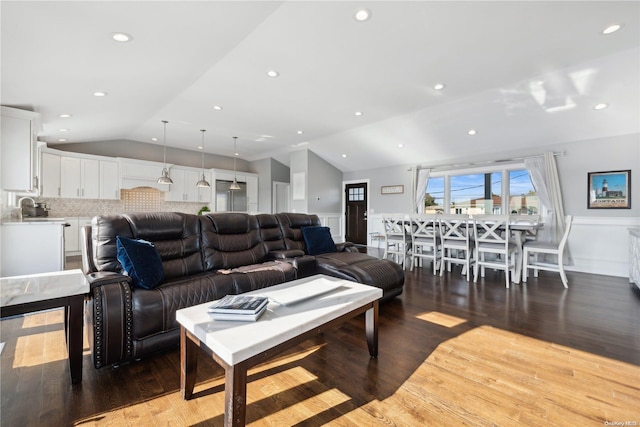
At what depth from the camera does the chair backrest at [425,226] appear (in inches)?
191

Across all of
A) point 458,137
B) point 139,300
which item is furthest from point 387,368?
point 458,137

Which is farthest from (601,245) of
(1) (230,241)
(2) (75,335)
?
(2) (75,335)

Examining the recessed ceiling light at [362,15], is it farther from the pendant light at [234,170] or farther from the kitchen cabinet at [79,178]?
the kitchen cabinet at [79,178]

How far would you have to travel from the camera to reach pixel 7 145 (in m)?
3.22

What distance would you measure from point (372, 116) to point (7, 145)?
5246 millimetres

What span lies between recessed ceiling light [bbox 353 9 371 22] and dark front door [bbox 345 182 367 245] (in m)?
5.97

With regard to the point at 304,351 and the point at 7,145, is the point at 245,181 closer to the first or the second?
the point at 7,145

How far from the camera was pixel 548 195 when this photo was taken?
208 inches

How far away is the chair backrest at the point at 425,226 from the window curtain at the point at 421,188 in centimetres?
208

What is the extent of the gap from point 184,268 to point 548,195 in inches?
248

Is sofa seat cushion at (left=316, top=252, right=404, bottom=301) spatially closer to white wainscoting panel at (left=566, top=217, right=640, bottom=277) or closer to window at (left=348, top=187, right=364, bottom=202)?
white wainscoting panel at (left=566, top=217, right=640, bottom=277)

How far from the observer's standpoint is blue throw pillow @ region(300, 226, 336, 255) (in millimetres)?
3785

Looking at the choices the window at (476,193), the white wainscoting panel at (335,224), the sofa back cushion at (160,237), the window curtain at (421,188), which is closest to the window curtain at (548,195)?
the window at (476,193)

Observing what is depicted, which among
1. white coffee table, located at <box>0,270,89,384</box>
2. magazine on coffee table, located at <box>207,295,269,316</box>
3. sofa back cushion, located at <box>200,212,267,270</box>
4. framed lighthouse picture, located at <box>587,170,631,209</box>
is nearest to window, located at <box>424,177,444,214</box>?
framed lighthouse picture, located at <box>587,170,631,209</box>
